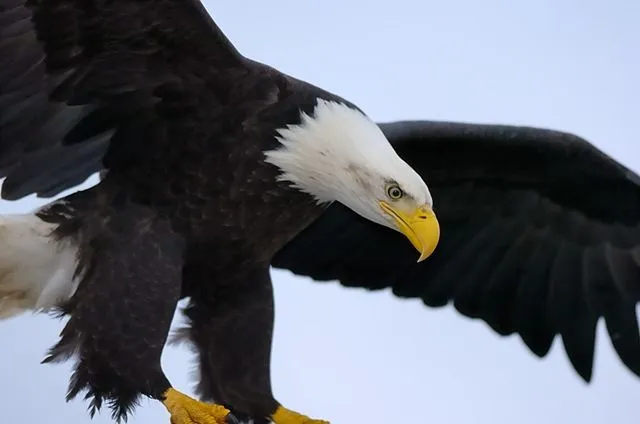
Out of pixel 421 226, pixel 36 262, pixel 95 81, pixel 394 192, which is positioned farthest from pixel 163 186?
pixel 421 226

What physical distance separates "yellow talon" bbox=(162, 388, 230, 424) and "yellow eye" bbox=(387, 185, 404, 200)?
0.99 metres

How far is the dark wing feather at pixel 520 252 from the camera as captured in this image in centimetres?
723

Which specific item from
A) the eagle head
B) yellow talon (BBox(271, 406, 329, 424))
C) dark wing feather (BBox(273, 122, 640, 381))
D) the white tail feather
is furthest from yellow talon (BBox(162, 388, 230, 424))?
dark wing feather (BBox(273, 122, 640, 381))

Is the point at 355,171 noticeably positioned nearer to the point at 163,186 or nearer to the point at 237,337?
the point at 163,186

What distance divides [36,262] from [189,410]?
0.96 meters

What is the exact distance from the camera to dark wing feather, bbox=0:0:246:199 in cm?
569

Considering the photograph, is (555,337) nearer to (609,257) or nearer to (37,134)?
(609,257)

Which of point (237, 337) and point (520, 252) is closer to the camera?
point (237, 337)

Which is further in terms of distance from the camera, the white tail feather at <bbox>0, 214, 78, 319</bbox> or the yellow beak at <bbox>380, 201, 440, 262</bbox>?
the white tail feather at <bbox>0, 214, 78, 319</bbox>

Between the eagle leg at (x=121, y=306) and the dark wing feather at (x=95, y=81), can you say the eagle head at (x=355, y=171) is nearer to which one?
the dark wing feather at (x=95, y=81)

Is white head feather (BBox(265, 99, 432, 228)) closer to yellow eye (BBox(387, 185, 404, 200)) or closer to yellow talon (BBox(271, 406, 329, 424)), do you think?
yellow eye (BBox(387, 185, 404, 200))

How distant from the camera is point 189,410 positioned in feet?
18.2

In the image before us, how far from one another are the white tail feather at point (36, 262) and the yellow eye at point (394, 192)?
47.0 inches

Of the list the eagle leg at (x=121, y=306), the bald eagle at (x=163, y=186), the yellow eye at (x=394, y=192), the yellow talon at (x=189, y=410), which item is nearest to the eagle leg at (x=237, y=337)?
the bald eagle at (x=163, y=186)
